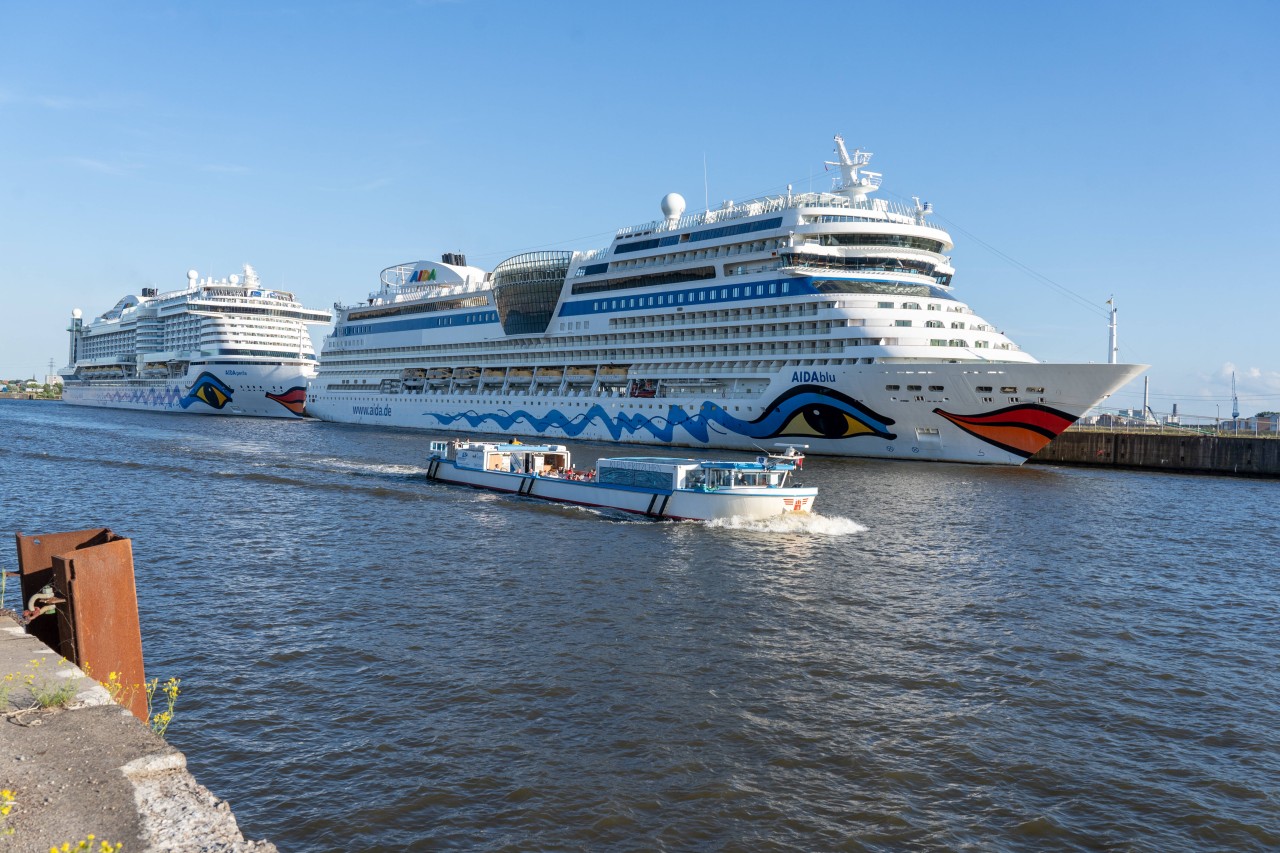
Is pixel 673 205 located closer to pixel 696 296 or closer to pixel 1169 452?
pixel 696 296

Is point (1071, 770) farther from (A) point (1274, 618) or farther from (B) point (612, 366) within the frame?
(B) point (612, 366)

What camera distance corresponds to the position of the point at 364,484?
41.6 metres

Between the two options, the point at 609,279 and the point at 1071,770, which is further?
the point at 609,279

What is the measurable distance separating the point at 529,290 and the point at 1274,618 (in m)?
65.4

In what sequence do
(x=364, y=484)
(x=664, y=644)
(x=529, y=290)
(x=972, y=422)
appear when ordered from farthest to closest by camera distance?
(x=529, y=290), (x=972, y=422), (x=364, y=484), (x=664, y=644)

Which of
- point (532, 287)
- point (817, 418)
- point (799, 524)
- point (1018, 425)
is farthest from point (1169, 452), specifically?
point (532, 287)

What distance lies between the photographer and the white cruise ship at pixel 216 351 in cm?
11188

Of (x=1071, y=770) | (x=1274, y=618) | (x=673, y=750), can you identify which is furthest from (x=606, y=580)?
(x=1274, y=618)

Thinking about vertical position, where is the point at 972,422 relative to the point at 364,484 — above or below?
above

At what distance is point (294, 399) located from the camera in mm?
110000

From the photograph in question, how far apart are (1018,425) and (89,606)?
47490 millimetres

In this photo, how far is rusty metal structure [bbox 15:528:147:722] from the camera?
943 centimetres

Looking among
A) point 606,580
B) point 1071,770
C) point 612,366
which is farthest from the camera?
point 612,366

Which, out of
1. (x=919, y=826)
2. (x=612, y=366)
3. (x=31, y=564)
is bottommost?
(x=919, y=826)
